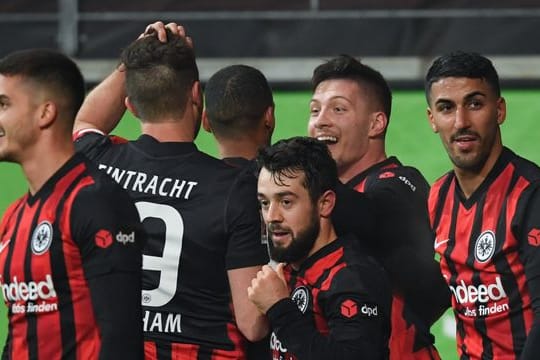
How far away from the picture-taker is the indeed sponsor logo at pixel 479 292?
3963 mm

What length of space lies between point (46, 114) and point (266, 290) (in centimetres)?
76

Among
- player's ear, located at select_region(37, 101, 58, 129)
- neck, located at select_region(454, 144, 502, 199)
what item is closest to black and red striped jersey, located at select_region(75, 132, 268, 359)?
player's ear, located at select_region(37, 101, 58, 129)

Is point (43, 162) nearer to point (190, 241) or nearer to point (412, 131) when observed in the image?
point (190, 241)

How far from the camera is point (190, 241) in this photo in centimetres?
365

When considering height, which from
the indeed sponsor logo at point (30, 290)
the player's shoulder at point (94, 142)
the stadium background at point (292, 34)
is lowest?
the indeed sponsor logo at point (30, 290)

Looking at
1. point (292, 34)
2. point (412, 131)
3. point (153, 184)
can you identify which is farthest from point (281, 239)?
point (292, 34)

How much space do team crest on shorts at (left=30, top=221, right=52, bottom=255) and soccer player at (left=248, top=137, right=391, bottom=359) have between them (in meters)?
0.63

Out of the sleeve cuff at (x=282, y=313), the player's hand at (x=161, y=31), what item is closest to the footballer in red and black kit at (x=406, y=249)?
the sleeve cuff at (x=282, y=313)

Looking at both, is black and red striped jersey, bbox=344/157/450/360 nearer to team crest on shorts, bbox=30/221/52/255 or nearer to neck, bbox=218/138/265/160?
neck, bbox=218/138/265/160

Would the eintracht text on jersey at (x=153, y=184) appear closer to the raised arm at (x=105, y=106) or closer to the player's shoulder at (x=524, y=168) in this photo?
the raised arm at (x=105, y=106)

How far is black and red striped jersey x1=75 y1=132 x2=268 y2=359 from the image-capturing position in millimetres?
3637

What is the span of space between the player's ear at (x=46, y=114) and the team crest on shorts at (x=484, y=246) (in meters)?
1.45

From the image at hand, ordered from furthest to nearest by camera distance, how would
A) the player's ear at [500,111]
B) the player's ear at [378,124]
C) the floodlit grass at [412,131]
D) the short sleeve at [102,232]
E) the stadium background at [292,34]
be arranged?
the stadium background at [292,34], the floodlit grass at [412,131], the player's ear at [378,124], the player's ear at [500,111], the short sleeve at [102,232]

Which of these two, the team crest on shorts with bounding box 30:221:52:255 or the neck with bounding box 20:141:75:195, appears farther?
the neck with bounding box 20:141:75:195
